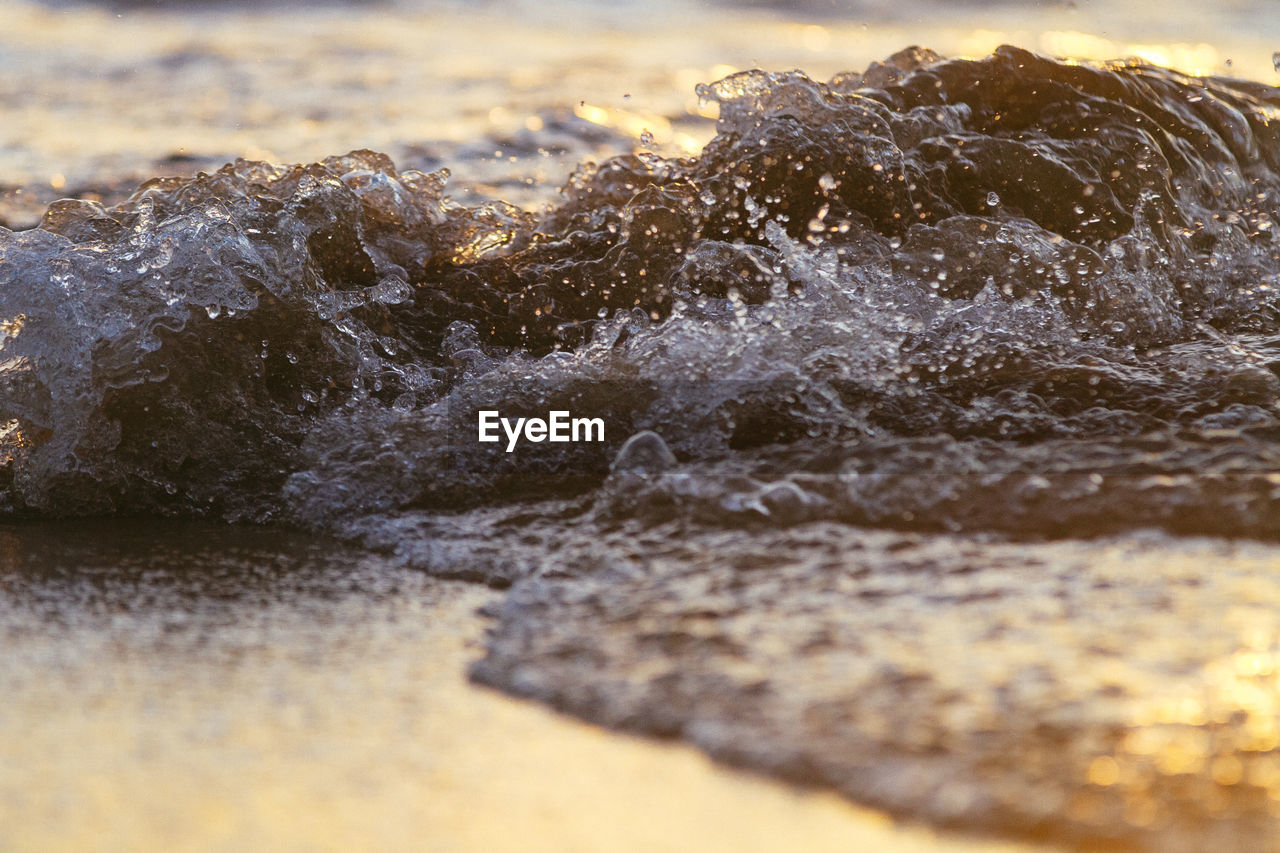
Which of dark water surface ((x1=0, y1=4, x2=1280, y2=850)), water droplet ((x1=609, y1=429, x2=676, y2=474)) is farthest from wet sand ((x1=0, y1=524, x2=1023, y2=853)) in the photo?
water droplet ((x1=609, y1=429, x2=676, y2=474))

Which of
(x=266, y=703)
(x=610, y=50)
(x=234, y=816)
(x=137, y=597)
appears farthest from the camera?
(x=610, y=50)

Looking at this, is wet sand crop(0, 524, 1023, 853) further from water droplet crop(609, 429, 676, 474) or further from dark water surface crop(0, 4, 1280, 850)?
water droplet crop(609, 429, 676, 474)

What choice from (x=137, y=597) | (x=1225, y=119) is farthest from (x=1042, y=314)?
(x=137, y=597)

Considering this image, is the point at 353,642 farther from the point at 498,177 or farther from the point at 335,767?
the point at 498,177

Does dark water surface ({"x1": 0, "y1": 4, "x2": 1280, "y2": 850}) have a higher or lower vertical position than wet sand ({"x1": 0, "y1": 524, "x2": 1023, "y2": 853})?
higher

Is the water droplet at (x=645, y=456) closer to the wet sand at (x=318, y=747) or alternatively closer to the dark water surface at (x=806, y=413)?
the dark water surface at (x=806, y=413)

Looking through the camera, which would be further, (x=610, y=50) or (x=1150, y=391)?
(x=610, y=50)

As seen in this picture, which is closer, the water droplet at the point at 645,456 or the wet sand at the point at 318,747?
the wet sand at the point at 318,747

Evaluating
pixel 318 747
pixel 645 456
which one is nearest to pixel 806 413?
pixel 645 456

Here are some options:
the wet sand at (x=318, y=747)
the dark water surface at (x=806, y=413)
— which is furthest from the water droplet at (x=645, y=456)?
the wet sand at (x=318, y=747)
